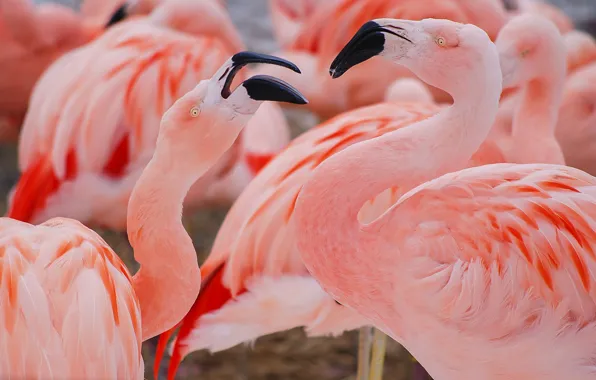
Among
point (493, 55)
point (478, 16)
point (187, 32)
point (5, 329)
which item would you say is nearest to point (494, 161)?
point (493, 55)

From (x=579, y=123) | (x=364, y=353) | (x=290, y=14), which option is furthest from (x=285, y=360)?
(x=290, y=14)

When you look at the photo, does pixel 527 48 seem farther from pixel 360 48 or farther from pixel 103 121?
pixel 103 121

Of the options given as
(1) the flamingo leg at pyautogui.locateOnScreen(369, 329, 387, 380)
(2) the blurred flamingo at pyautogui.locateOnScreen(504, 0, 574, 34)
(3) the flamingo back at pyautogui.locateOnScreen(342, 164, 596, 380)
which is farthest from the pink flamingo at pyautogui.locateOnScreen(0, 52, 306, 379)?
(2) the blurred flamingo at pyautogui.locateOnScreen(504, 0, 574, 34)

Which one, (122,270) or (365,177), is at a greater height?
(365,177)

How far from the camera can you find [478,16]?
135 inches

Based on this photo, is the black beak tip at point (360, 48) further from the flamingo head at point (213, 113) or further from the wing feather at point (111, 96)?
the wing feather at point (111, 96)

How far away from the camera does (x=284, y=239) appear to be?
2.13m

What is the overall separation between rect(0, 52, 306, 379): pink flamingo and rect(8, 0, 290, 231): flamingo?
1.13 metres

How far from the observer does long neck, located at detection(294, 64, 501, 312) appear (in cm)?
170

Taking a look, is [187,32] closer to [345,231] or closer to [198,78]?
[198,78]

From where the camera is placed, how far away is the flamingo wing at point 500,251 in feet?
5.42

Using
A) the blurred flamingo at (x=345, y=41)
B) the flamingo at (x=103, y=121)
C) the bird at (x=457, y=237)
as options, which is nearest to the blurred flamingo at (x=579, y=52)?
the blurred flamingo at (x=345, y=41)

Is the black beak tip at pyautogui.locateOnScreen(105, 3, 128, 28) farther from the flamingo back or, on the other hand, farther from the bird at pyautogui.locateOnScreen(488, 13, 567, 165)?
the flamingo back

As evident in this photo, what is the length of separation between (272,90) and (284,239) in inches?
23.2
